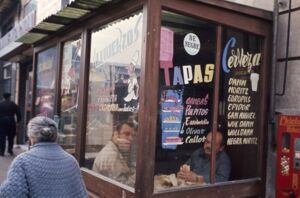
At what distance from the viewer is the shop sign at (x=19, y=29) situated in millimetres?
8051

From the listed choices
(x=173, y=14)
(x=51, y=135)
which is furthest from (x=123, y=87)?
(x=51, y=135)

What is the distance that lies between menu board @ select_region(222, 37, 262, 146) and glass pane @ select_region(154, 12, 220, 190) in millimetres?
258

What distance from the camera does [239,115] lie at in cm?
504

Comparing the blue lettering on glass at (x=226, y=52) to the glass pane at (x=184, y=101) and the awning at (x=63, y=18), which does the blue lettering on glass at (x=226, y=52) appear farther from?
the awning at (x=63, y=18)

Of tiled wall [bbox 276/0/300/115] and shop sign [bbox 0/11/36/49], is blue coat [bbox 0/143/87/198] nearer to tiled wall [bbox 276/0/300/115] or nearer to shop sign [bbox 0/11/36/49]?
tiled wall [bbox 276/0/300/115]

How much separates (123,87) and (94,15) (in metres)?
1.09

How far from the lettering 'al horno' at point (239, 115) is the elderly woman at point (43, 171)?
2057 millimetres

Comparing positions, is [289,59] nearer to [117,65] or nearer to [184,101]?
[184,101]

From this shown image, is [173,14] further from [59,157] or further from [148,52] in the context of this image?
[59,157]

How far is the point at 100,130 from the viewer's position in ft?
18.2

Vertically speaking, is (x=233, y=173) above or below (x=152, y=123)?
below

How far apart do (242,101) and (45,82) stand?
390 centimetres

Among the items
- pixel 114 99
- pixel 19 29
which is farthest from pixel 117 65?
pixel 19 29

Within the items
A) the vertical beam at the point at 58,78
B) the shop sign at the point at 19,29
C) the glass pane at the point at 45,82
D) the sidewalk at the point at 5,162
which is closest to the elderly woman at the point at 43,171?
the vertical beam at the point at 58,78
